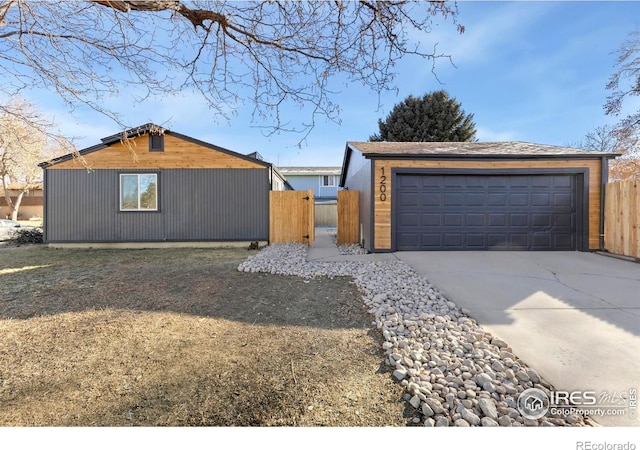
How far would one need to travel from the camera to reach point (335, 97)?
3555 millimetres

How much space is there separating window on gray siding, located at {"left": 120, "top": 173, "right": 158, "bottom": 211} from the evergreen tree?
50.1 feet

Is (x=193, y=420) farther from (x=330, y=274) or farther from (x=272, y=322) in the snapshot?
(x=330, y=274)

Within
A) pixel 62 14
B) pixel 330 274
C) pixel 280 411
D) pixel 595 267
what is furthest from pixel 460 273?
pixel 62 14

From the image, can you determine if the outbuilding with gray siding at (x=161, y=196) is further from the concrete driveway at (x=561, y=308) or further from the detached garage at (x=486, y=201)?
the concrete driveway at (x=561, y=308)

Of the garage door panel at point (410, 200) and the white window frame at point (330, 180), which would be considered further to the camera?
the white window frame at point (330, 180)

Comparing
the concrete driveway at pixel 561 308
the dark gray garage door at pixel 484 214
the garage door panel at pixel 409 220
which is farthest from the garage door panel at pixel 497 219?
the garage door panel at pixel 409 220

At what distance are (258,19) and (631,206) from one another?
8.49m

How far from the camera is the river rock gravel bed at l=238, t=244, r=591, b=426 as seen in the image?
71.5 inches

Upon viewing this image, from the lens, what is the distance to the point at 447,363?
2.35m

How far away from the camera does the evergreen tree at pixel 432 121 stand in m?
19.7

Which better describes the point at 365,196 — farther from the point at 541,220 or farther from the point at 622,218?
the point at 622,218

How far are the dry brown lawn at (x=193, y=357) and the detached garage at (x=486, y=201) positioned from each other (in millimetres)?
3334

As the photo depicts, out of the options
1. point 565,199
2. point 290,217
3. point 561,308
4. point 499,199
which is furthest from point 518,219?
point 290,217

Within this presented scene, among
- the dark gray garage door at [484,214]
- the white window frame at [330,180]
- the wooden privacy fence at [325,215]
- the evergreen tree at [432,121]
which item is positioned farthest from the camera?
the white window frame at [330,180]
